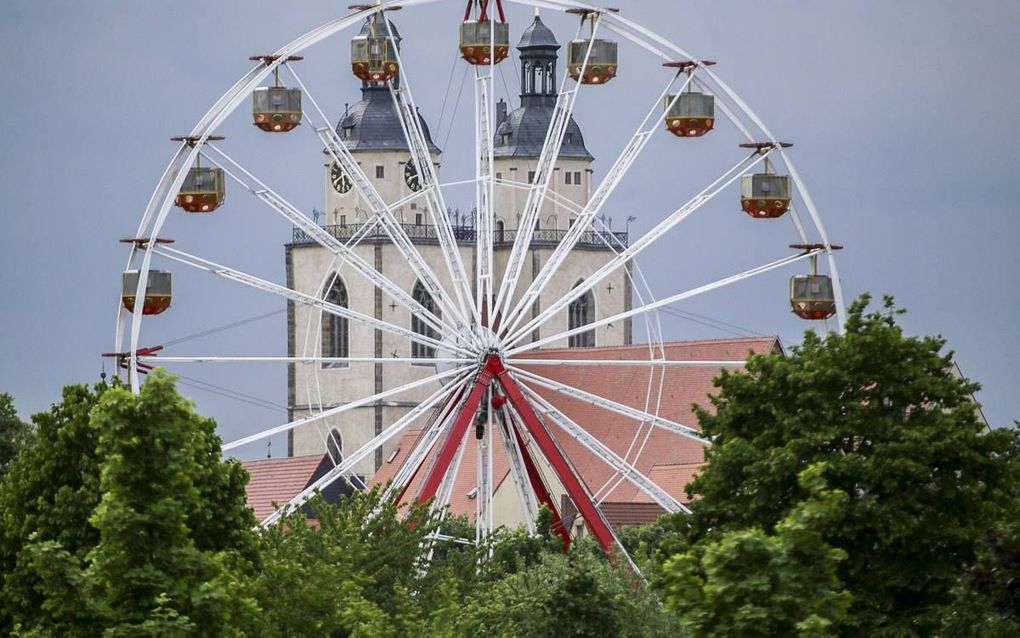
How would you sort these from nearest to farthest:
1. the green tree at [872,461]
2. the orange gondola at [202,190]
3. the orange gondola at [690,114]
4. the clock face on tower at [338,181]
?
the green tree at [872,461]
the orange gondola at [202,190]
the orange gondola at [690,114]
the clock face on tower at [338,181]

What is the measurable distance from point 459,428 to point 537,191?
194 inches

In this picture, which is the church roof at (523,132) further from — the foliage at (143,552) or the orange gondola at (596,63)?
the foliage at (143,552)

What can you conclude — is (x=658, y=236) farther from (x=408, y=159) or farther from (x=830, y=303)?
(x=408, y=159)

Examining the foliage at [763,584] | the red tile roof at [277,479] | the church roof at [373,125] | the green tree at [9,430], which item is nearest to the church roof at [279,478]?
the red tile roof at [277,479]

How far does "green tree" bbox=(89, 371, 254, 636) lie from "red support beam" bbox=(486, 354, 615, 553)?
1956 centimetres

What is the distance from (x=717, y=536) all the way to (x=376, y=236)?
100984mm

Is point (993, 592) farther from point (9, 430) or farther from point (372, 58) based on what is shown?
point (9, 430)

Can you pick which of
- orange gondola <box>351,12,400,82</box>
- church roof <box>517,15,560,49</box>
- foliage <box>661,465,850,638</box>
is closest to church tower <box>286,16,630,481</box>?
church roof <box>517,15,560,49</box>

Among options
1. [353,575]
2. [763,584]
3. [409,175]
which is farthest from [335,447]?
[763,584]

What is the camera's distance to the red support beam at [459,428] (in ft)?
198

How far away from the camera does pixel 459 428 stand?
199 feet

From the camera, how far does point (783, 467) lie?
4909 centimetres

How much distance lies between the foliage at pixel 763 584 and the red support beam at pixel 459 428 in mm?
23581

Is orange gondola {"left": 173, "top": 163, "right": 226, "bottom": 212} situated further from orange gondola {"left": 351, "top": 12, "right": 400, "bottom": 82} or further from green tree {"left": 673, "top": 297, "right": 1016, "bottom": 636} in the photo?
green tree {"left": 673, "top": 297, "right": 1016, "bottom": 636}
